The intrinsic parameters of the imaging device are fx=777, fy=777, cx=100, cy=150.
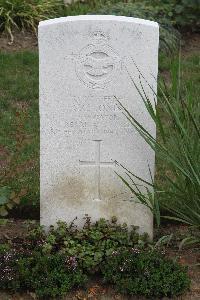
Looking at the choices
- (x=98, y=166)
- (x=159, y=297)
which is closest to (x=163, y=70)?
(x=98, y=166)

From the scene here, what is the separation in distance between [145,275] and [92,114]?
1048 millimetres

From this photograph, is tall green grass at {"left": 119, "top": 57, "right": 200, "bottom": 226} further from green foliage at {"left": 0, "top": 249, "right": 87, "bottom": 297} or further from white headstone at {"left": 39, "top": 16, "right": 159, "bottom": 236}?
green foliage at {"left": 0, "top": 249, "right": 87, "bottom": 297}

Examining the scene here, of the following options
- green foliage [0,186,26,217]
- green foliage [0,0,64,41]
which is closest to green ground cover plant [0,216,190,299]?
green foliage [0,186,26,217]

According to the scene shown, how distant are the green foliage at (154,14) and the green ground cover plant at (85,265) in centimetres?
404

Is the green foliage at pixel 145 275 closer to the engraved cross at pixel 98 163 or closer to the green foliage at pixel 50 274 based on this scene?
the green foliage at pixel 50 274

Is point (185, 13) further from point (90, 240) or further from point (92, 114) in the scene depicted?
point (90, 240)

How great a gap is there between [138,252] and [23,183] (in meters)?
1.37

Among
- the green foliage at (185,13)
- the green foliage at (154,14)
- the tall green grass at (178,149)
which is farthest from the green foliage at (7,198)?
the green foliage at (185,13)

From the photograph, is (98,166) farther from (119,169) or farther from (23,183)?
(23,183)

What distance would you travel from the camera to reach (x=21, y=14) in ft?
29.2

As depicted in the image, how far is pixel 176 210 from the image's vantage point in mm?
4910

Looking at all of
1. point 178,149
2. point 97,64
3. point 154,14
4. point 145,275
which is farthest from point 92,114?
point 154,14

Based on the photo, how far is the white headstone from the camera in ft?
15.4

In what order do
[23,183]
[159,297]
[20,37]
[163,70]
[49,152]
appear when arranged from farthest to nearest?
1. [20,37]
2. [163,70]
3. [23,183]
4. [49,152]
5. [159,297]
